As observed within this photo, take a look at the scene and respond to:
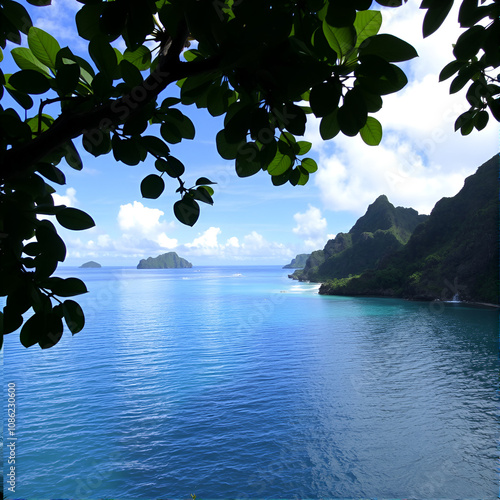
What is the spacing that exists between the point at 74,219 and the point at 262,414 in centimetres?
2495

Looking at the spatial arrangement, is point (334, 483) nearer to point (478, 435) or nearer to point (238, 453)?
point (238, 453)

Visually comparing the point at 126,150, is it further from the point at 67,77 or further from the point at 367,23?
the point at 367,23

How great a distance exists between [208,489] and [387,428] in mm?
11683

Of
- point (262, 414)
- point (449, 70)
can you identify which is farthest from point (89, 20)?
point (262, 414)

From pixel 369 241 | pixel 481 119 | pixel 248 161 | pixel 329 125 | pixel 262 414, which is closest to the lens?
pixel 329 125

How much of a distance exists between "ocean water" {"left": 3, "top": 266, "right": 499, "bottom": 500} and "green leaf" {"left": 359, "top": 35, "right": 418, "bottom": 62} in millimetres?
19843

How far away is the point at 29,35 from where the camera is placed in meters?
0.91

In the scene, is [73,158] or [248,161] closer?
[248,161]

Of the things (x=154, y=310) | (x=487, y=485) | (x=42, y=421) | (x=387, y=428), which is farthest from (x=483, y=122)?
(x=154, y=310)

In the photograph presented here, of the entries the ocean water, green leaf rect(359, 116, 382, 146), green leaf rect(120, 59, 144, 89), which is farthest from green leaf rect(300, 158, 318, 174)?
the ocean water

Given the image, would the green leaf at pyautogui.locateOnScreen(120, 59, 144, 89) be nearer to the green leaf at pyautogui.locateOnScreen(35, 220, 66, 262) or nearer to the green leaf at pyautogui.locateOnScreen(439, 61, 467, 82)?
the green leaf at pyautogui.locateOnScreen(35, 220, 66, 262)

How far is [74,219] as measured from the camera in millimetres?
807

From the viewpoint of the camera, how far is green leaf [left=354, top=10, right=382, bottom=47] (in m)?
0.70

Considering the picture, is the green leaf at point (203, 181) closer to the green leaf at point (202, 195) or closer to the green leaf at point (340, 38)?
the green leaf at point (202, 195)
